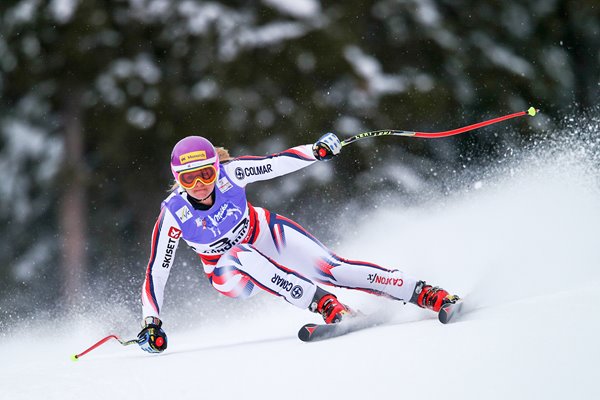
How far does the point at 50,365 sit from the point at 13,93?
10602 mm

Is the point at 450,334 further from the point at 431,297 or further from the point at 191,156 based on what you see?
the point at 191,156

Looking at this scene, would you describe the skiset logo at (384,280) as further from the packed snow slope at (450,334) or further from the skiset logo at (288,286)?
the skiset logo at (288,286)

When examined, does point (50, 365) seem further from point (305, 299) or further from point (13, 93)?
point (13, 93)

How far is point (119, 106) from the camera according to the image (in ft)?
43.6

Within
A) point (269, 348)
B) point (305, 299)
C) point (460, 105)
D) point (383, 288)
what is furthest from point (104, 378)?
point (460, 105)

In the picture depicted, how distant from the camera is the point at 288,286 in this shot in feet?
13.5

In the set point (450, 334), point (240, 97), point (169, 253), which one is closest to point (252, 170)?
point (169, 253)

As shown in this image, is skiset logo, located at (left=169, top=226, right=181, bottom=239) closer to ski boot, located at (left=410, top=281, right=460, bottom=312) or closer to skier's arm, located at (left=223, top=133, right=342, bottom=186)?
skier's arm, located at (left=223, top=133, right=342, bottom=186)

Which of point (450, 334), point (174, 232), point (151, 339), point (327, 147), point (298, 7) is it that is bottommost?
point (151, 339)

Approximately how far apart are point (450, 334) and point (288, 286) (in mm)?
1050

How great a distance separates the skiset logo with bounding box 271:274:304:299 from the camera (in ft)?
13.5

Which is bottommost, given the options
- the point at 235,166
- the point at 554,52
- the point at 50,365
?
the point at 50,365

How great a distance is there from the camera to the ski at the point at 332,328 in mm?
3896

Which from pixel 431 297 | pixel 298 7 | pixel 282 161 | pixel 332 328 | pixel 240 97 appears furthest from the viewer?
pixel 298 7
